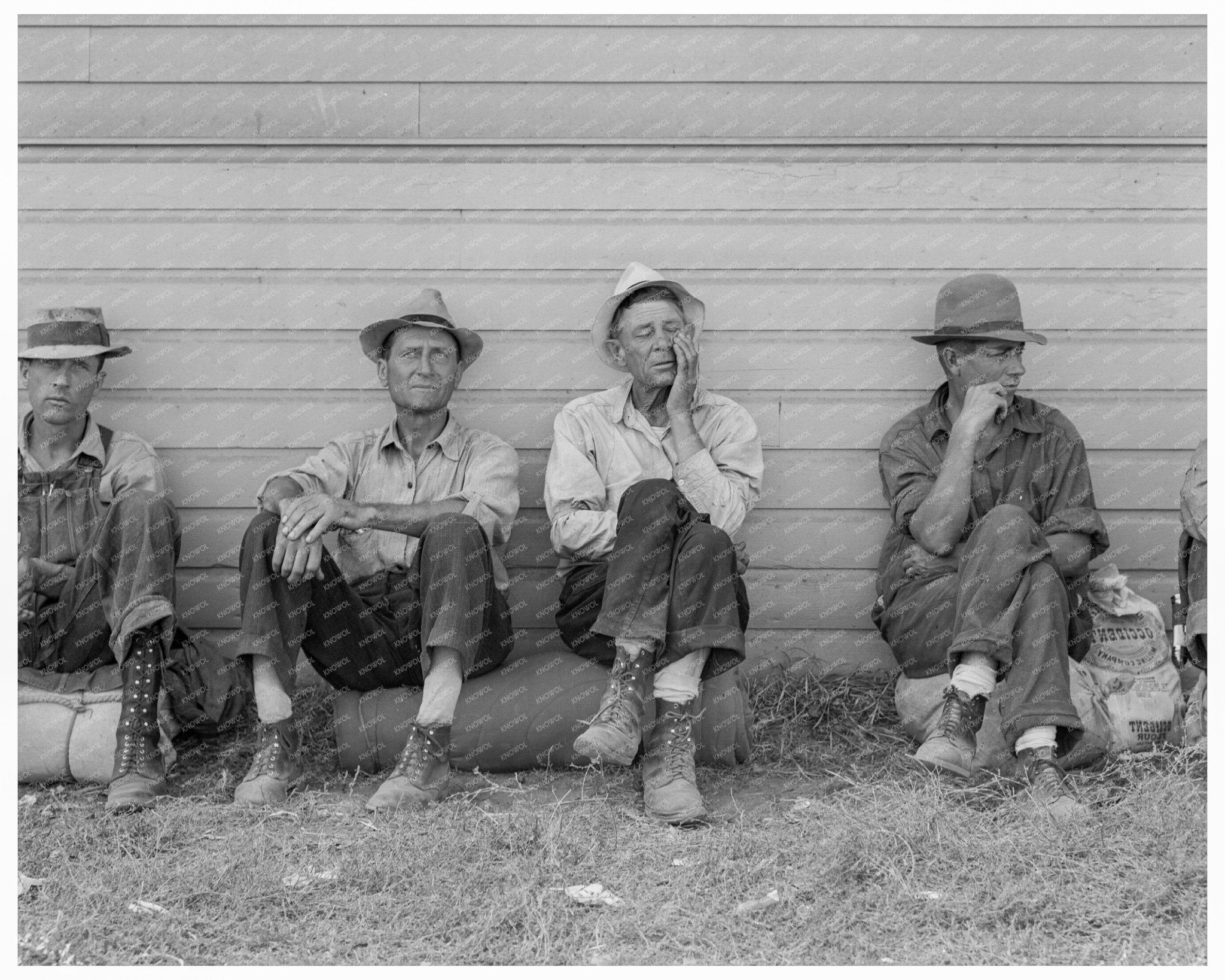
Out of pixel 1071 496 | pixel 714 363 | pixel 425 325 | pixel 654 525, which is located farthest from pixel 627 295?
pixel 1071 496

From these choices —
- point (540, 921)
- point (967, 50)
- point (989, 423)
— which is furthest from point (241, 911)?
point (967, 50)

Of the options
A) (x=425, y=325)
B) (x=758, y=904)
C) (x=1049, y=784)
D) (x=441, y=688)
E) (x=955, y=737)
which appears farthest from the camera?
(x=425, y=325)

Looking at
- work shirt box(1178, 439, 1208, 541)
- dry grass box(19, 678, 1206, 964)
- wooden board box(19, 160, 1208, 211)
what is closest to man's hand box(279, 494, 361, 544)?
dry grass box(19, 678, 1206, 964)

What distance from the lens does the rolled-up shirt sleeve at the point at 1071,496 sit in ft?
13.7

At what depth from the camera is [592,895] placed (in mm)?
3057

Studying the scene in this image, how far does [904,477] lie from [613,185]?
5.11 feet

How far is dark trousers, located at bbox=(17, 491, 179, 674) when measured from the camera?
3900 millimetres

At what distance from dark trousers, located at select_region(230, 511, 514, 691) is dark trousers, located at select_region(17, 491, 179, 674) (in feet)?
0.88

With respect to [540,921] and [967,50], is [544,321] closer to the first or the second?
[967,50]

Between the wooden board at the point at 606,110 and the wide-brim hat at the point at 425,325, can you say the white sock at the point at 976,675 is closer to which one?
the wide-brim hat at the point at 425,325

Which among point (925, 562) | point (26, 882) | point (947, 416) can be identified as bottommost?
point (26, 882)

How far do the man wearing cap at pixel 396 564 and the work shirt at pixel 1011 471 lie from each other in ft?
4.38

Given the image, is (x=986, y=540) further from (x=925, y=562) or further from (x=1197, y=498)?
(x=1197, y=498)

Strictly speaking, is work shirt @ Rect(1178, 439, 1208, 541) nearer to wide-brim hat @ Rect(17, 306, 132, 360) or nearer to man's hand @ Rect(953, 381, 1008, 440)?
man's hand @ Rect(953, 381, 1008, 440)
